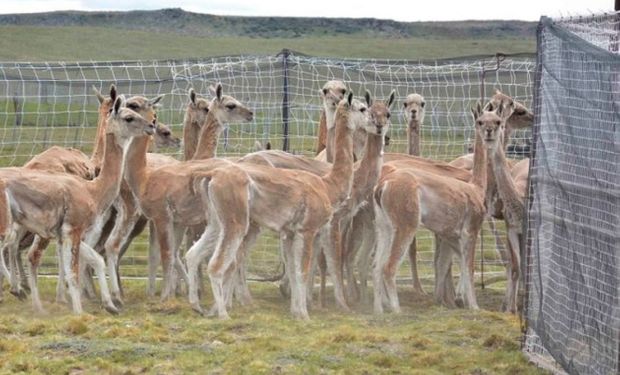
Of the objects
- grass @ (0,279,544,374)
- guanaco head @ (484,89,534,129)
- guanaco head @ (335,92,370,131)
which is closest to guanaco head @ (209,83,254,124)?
guanaco head @ (335,92,370,131)

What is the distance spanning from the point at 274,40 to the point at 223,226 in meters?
78.3

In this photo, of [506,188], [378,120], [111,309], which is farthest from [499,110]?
[111,309]

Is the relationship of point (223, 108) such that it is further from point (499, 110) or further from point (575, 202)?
point (575, 202)

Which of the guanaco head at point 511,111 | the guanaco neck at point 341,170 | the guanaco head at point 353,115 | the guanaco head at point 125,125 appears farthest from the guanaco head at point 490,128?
the guanaco head at point 125,125

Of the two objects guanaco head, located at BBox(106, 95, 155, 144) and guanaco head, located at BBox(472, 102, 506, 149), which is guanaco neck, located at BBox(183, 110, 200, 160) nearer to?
guanaco head, located at BBox(106, 95, 155, 144)

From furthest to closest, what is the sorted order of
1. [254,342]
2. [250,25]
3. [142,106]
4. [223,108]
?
1. [250,25]
2. [223,108]
3. [142,106]
4. [254,342]

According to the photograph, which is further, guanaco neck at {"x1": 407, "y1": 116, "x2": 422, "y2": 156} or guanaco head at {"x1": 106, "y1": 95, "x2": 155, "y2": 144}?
guanaco neck at {"x1": 407, "y1": 116, "x2": 422, "y2": 156}

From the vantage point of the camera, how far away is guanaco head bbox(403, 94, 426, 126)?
17078 millimetres

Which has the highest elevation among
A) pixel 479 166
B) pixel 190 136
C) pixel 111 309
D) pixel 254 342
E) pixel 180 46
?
pixel 190 136

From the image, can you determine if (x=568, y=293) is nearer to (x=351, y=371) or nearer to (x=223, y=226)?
(x=351, y=371)

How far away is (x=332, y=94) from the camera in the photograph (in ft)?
54.5

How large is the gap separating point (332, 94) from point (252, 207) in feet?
11.6

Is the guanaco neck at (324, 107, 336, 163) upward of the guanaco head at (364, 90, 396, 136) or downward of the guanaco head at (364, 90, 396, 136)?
downward

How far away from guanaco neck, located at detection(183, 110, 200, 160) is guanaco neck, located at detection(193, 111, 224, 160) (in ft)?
2.24
